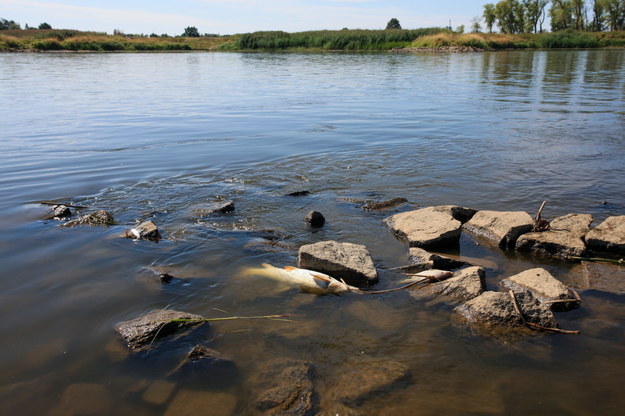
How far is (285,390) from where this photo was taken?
10.2 ft

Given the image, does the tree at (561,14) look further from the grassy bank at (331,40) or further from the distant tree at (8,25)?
the distant tree at (8,25)

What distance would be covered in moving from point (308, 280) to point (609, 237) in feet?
11.2

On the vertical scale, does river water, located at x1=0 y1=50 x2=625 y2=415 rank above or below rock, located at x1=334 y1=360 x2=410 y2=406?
above

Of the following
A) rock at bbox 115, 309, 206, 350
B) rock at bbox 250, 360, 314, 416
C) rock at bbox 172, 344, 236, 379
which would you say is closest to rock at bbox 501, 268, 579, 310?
rock at bbox 250, 360, 314, 416

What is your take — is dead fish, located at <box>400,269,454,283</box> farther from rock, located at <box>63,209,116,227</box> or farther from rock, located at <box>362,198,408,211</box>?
rock, located at <box>63,209,116,227</box>

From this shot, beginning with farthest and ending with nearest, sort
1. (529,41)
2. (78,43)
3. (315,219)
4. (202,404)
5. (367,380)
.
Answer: (78,43), (529,41), (315,219), (367,380), (202,404)

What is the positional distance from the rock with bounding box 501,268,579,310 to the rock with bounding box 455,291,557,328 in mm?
296

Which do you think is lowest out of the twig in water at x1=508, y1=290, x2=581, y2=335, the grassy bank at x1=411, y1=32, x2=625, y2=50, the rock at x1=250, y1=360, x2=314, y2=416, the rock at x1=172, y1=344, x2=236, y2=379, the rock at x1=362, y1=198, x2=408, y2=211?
the rock at x1=250, y1=360, x2=314, y2=416

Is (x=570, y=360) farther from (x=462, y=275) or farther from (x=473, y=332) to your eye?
(x=462, y=275)

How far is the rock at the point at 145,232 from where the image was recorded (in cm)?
556

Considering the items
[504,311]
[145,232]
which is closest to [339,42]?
[145,232]

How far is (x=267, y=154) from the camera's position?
9.80 meters

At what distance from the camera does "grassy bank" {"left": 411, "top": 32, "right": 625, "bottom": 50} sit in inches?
2377

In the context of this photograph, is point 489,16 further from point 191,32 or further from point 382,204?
point 382,204
